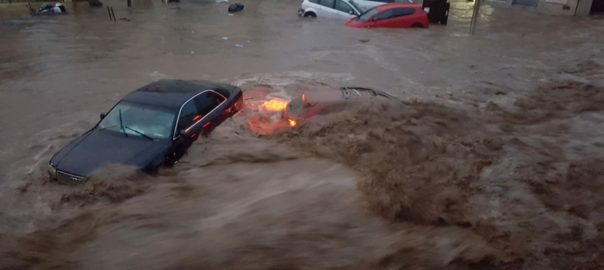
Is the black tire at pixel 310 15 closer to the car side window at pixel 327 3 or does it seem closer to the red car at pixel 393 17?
the car side window at pixel 327 3

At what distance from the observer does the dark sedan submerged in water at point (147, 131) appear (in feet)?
19.7

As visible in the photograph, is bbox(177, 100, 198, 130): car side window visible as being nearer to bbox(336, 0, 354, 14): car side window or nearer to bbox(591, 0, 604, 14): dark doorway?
bbox(336, 0, 354, 14): car side window

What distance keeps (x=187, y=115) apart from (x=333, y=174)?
252 cm

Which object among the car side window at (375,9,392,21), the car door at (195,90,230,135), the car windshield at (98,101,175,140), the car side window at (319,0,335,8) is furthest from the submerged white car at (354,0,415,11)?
the car windshield at (98,101,175,140)

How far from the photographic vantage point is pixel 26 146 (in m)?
7.98

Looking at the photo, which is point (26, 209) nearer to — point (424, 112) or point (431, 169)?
point (431, 169)

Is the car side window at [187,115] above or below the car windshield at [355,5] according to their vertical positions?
below

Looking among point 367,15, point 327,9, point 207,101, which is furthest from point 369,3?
point 207,101

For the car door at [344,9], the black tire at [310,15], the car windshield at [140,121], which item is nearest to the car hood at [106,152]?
the car windshield at [140,121]

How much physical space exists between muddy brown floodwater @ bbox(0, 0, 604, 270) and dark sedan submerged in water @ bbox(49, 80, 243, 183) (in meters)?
0.26

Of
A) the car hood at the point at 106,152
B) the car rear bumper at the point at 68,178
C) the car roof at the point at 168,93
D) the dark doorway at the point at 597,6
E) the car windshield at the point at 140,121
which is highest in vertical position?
the dark doorway at the point at 597,6

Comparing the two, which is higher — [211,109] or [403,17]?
[403,17]

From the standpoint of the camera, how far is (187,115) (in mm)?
6891

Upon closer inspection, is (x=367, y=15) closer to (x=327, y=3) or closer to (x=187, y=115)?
(x=327, y=3)
